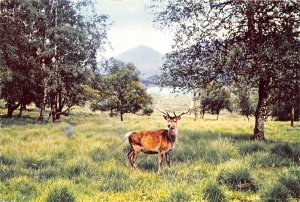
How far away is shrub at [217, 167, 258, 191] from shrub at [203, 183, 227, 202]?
129cm

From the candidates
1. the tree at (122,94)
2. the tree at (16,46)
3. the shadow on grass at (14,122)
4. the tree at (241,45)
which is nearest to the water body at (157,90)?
the tree at (241,45)

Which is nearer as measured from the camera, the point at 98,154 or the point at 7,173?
the point at 7,173

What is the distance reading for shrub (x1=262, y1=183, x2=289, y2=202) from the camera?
9.08m

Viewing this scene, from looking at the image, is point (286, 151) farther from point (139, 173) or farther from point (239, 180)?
point (139, 173)

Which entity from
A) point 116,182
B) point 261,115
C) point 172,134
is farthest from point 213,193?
point 261,115

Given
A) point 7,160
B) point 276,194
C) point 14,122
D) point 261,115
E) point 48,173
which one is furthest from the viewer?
point 14,122

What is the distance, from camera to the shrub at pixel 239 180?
34.4 ft

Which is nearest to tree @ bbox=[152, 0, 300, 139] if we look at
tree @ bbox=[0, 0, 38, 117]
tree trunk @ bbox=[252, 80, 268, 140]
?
tree trunk @ bbox=[252, 80, 268, 140]

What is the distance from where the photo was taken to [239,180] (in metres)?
10.7

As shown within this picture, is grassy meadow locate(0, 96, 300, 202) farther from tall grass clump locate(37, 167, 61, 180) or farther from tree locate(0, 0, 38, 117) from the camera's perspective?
tree locate(0, 0, 38, 117)

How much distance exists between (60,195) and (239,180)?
4.87m

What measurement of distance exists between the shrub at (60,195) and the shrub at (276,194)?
171 inches

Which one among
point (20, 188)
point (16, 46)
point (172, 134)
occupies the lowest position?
point (20, 188)

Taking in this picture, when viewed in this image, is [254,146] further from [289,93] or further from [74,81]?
[74,81]
